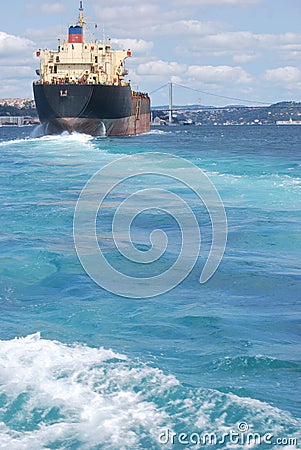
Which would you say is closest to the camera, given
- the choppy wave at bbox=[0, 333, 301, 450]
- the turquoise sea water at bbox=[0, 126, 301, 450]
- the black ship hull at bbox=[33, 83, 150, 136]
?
the choppy wave at bbox=[0, 333, 301, 450]

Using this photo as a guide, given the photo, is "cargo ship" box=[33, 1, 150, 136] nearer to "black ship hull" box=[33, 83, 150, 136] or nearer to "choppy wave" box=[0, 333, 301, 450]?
"black ship hull" box=[33, 83, 150, 136]

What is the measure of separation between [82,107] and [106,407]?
51043mm

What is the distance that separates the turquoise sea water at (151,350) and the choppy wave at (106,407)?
2cm

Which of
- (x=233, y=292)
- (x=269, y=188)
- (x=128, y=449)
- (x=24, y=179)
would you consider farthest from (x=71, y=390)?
(x=24, y=179)

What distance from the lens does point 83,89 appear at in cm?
5659

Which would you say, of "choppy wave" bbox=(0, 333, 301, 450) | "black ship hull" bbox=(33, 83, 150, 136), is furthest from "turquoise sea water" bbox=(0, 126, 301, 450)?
"black ship hull" bbox=(33, 83, 150, 136)

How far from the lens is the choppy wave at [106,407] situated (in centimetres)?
698

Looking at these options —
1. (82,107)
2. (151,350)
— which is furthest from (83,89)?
(151,350)

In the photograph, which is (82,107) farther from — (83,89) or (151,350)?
(151,350)

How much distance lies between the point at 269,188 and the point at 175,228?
31.1ft

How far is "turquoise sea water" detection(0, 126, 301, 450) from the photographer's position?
23.5 feet

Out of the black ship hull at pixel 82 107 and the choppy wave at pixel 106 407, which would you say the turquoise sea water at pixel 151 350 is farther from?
the black ship hull at pixel 82 107

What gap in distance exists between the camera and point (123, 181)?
2869 cm

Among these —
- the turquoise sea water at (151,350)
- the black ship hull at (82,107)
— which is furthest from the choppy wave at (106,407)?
the black ship hull at (82,107)
